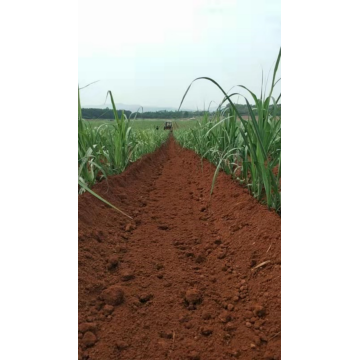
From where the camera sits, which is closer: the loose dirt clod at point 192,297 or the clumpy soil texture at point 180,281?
the clumpy soil texture at point 180,281

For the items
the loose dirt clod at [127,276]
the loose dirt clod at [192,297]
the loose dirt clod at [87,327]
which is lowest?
the loose dirt clod at [87,327]

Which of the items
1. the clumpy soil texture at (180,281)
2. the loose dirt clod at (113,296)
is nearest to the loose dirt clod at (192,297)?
the clumpy soil texture at (180,281)

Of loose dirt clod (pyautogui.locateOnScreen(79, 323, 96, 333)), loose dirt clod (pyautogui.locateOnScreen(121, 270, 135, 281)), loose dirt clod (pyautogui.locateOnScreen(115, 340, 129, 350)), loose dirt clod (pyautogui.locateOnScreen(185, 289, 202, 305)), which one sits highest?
loose dirt clod (pyautogui.locateOnScreen(121, 270, 135, 281))

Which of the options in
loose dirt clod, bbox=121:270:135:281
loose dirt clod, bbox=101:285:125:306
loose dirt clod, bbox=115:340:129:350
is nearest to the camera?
loose dirt clod, bbox=115:340:129:350

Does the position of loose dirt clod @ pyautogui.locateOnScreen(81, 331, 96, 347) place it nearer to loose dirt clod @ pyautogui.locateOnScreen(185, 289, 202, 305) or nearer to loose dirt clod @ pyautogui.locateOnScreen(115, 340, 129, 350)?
loose dirt clod @ pyautogui.locateOnScreen(115, 340, 129, 350)

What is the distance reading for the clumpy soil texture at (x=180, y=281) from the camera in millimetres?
615

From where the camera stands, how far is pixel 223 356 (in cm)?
59

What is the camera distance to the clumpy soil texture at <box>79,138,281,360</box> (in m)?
0.62

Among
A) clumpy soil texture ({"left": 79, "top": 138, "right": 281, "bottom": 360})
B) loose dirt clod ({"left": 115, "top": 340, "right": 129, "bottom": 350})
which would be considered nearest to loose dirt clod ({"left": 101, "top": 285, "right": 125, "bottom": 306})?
clumpy soil texture ({"left": 79, "top": 138, "right": 281, "bottom": 360})

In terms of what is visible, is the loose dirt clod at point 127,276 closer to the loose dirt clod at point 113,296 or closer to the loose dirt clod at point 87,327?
the loose dirt clod at point 113,296

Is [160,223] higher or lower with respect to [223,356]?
higher
